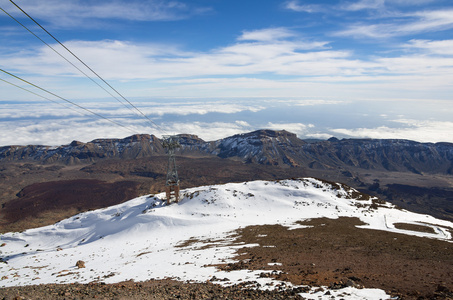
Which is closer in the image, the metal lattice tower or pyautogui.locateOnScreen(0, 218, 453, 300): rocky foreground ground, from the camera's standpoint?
pyautogui.locateOnScreen(0, 218, 453, 300): rocky foreground ground

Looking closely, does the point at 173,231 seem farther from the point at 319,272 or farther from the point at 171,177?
the point at 319,272

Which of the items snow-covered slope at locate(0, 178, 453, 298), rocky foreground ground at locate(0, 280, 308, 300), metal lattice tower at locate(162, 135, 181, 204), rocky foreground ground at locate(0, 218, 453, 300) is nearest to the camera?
rocky foreground ground at locate(0, 280, 308, 300)

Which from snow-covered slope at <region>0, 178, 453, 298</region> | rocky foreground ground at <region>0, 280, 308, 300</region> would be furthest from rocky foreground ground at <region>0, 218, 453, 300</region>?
snow-covered slope at <region>0, 178, 453, 298</region>

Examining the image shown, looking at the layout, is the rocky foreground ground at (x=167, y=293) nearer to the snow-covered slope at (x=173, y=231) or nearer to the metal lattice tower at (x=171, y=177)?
the snow-covered slope at (x=173, y=231)

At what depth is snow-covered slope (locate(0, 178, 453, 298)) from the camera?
2078cm

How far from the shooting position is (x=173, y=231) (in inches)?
1497

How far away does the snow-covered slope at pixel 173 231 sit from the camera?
20.8m

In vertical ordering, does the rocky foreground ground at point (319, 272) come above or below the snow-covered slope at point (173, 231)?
above

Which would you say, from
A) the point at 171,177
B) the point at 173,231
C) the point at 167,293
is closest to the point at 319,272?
the point at 167,293

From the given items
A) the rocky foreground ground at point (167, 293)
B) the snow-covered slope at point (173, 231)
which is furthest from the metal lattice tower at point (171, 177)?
the rocky foreground ground at point (167, 293)

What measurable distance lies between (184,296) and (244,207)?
3548cm

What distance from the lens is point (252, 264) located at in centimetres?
1755

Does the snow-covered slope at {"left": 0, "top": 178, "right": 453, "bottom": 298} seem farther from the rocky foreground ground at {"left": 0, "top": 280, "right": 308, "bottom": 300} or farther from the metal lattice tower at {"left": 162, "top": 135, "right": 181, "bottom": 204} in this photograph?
the metal lattice tower at {"left": 162, "top": 135, "right": 181, "bottom": 204}

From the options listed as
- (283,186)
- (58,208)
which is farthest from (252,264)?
(58,208)
